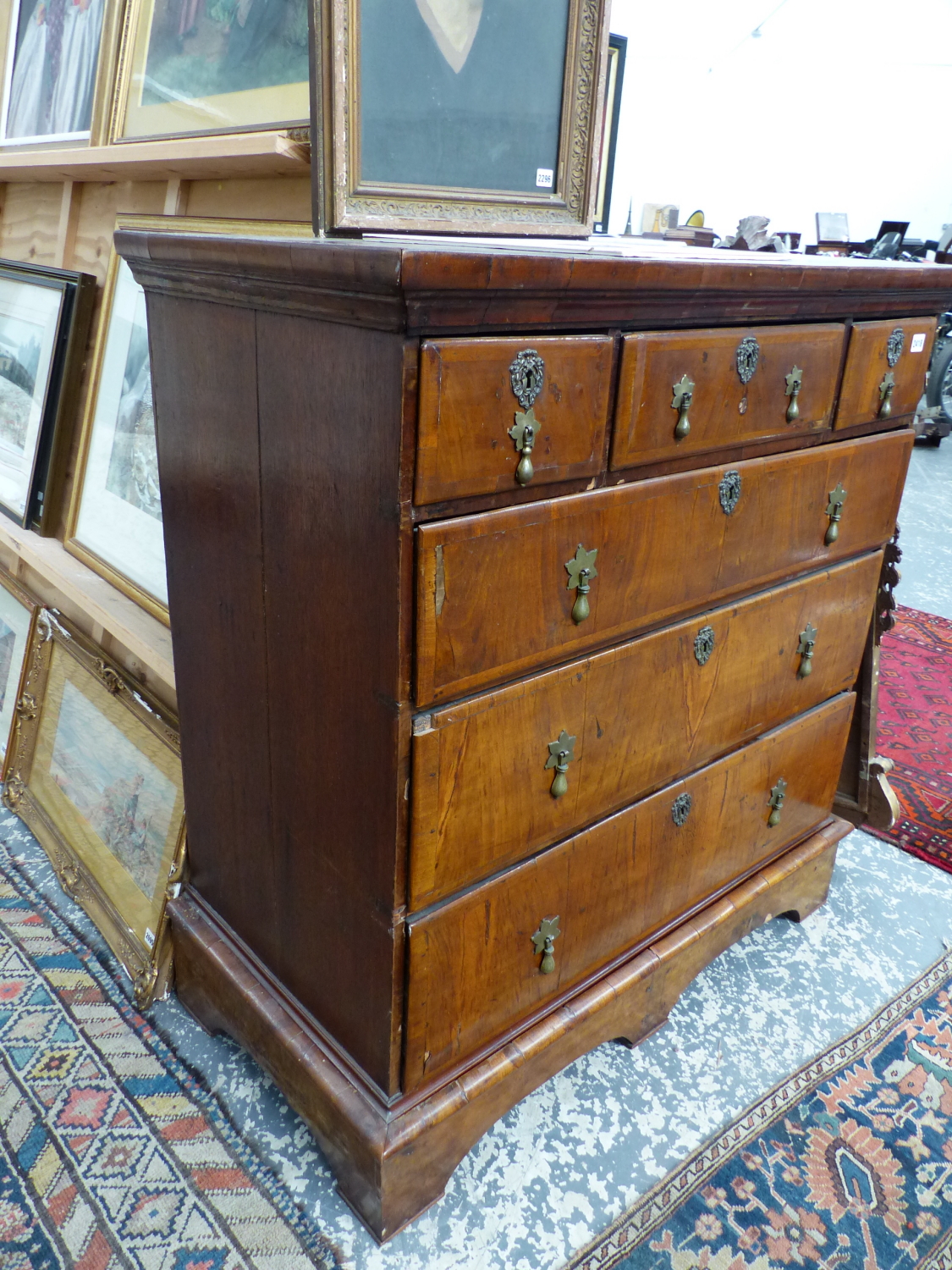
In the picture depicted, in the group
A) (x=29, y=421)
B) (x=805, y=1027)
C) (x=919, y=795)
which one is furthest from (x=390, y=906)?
(x=919, y=795)

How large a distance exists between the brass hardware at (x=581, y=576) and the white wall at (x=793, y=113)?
933 cm

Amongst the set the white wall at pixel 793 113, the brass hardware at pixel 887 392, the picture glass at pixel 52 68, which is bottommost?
the brass hardware at pixel 887 392

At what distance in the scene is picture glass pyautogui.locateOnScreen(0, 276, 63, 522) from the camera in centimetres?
205

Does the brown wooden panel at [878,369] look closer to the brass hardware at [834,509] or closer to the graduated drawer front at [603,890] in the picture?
the brass hardware at [834,509]

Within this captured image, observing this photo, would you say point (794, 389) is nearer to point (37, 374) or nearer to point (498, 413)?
point (498, 413)

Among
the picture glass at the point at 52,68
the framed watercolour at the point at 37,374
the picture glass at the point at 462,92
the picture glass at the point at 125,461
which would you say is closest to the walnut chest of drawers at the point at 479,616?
the picture glass at the point at 462,92

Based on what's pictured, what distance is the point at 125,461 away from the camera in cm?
194

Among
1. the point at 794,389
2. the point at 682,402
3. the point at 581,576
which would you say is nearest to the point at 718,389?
the point at 682,402

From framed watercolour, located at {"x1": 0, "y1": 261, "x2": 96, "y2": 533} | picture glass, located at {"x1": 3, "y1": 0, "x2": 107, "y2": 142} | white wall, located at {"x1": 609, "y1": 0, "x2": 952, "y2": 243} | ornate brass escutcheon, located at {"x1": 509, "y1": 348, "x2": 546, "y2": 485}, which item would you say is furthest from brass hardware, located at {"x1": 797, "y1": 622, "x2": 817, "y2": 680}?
white wall, located at {"x1": 609, "y1": 0, "x2": 952, "y2": 243}

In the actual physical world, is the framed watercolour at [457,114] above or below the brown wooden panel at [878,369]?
above

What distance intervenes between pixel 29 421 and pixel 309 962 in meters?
1.50

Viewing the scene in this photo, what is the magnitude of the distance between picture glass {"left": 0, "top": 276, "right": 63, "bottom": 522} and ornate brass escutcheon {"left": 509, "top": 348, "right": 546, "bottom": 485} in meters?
1.47

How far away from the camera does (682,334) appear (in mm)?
1149

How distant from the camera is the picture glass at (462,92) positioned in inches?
44.3
